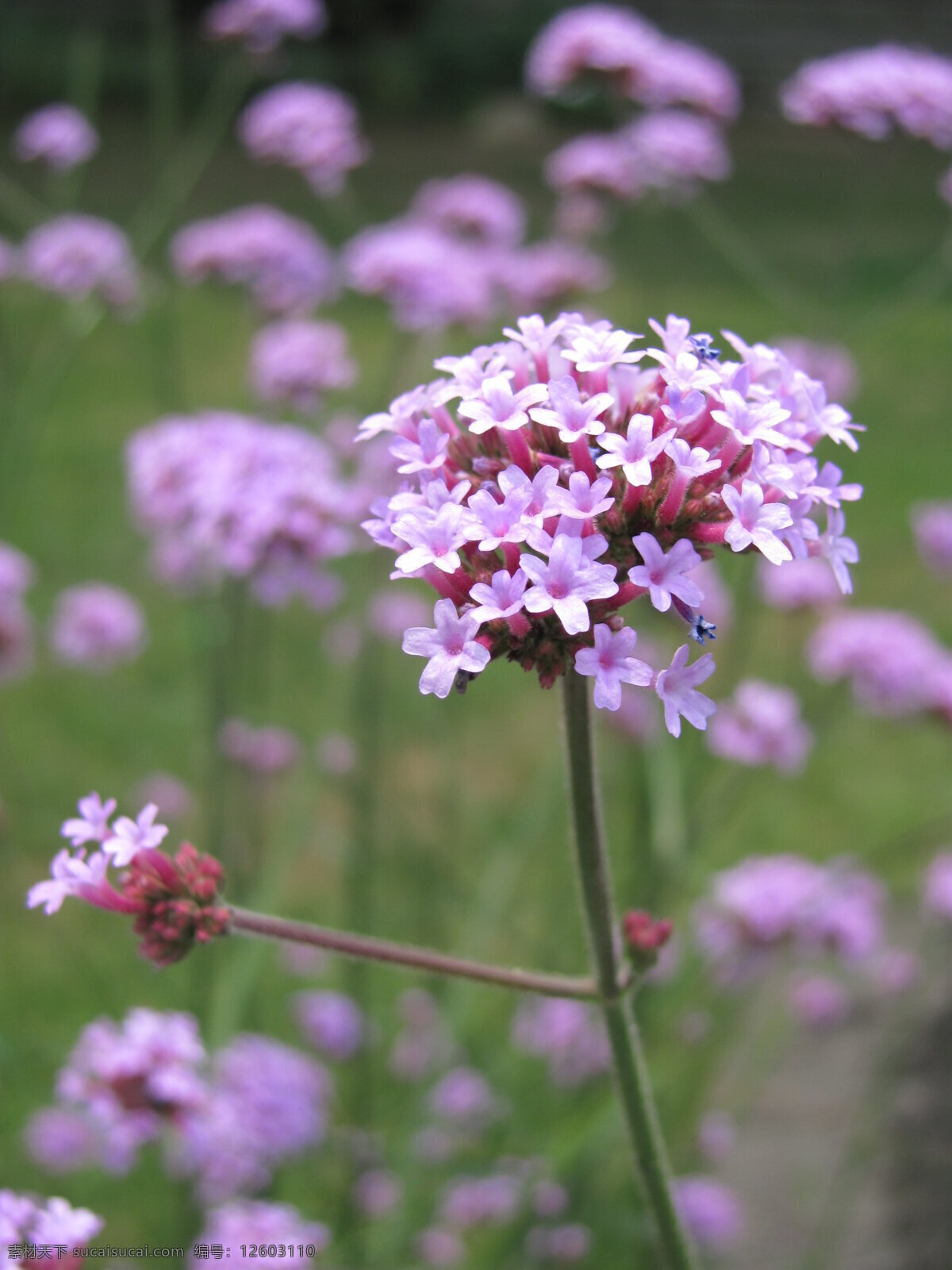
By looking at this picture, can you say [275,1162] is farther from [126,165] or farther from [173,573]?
[126,165]

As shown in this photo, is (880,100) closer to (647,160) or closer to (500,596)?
(647,160)

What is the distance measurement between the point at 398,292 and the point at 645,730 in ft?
2.99

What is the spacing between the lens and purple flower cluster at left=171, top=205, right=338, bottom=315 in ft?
8.08

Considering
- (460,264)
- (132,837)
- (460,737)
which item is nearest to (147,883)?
(132,837)

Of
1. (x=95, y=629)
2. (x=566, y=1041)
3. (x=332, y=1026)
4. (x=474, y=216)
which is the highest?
(x=474, y=216)

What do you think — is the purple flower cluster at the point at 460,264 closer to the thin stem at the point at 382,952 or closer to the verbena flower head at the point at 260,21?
the verbena flower head at the point at 260,21

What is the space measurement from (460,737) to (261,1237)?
2.89 m

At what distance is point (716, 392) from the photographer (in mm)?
892

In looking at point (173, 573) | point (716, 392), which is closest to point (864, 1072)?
point (173, 573)

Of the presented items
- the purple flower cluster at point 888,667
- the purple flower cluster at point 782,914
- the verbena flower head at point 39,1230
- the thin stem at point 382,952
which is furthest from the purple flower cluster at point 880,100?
the verbena flower head at point 39,1230

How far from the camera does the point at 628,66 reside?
227 centimetres

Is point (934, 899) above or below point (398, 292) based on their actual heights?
below

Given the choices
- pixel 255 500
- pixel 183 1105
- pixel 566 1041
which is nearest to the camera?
pixel 183 1105

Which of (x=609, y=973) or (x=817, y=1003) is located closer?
(x=609, y=973)
